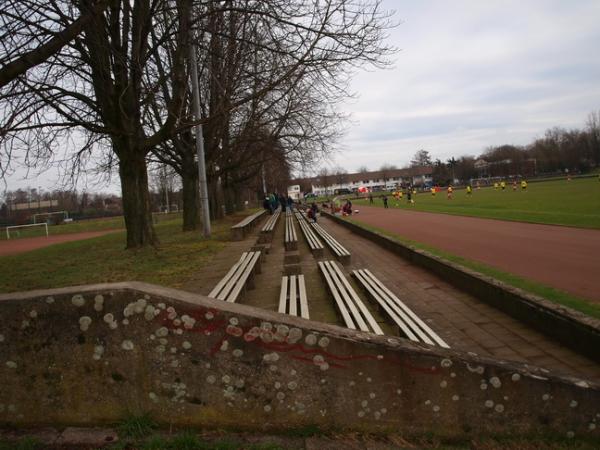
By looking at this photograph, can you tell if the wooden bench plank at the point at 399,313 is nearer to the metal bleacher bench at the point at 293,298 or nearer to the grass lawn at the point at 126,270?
the metal bleacher bench at the point at 293,298

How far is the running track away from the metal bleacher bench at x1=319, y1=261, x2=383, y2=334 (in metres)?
3.31

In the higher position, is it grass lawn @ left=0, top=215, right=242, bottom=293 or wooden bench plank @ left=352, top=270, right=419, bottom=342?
grass lawn @ left=0, top=215, right=242, bottom=293

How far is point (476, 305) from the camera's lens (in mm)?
6422

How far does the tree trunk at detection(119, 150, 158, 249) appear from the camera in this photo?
40.7 ft

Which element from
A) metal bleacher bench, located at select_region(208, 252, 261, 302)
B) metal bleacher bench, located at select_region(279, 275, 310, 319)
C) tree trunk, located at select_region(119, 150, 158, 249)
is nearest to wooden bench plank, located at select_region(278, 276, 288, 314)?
metal bleacher bench, located at select_region(279, 275, 310, 319)

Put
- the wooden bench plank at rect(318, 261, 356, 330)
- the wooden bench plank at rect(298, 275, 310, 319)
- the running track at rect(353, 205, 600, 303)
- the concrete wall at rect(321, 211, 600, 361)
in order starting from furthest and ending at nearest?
the running track at rect(353, 205, 600, 303)
the wooden bench plank at rect(298, 275, 310, 319)
the wooden bench plank at rect(318, 261, 356, 330)
the concrete wall at rect(321, 211, 600, 361)

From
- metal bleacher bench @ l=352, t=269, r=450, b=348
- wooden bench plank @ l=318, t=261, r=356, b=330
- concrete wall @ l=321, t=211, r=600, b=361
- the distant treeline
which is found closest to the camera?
concrete wall @ l=321, t=211, r=600, b=361

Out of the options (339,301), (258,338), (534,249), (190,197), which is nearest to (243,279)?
(339,301)

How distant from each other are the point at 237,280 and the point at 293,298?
1.49 m

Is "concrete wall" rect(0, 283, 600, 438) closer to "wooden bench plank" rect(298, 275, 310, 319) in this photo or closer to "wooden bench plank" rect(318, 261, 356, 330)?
"wooden bench plank" rect(318, 261, 356, 330)

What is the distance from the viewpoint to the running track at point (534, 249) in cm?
750

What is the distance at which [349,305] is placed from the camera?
578 cm

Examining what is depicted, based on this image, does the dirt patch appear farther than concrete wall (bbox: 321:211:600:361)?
Yes

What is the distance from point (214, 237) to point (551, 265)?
1243 cm
